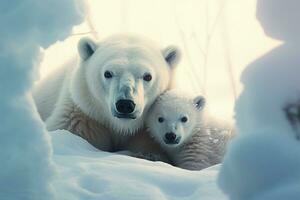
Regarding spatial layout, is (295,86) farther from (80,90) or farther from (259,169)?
(80,90)

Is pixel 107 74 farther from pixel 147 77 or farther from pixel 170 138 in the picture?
pixel 170 138

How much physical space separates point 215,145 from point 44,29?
3022 millimetres

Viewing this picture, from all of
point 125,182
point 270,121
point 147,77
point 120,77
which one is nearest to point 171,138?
point 147,77

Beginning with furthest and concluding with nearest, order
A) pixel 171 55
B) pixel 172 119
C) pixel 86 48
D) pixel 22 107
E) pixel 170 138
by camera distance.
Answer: pixel 171 55, pixel 86 48, pixel 172 119, pixel 170 138, pixel 22 107

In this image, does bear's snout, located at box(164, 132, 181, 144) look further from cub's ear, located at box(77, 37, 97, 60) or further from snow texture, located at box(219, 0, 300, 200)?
snow texture, located at box(219, 0, 300, 200)

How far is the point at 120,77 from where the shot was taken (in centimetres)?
453

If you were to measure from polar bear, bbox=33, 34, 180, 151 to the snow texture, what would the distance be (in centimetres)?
265

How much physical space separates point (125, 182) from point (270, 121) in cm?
89

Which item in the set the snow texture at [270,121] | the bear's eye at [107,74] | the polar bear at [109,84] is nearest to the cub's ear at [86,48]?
the polar bear at [109,84]

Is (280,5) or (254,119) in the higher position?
(280,5)

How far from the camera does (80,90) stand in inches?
194

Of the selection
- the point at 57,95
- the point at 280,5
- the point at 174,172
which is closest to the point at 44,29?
the point at 280,5

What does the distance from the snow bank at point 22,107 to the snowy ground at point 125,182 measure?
16 cm

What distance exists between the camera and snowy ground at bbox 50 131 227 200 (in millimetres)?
2268
